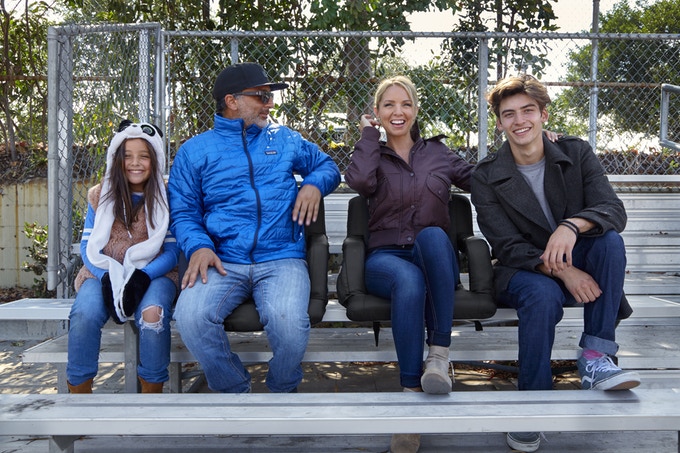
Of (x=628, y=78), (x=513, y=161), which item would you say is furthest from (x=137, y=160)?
(x=628, y=78)

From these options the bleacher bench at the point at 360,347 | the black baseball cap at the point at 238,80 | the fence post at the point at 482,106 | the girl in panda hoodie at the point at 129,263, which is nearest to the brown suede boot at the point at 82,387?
the girl in panda hoodie at the point at 129,263

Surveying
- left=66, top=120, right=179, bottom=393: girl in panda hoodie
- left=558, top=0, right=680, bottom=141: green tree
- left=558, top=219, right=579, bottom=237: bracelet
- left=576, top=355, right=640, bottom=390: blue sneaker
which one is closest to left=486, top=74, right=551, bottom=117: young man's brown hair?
left=558, top=219, right=579, bottom=237: bracelet

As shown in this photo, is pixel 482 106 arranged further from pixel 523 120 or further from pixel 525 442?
pixel 525 442

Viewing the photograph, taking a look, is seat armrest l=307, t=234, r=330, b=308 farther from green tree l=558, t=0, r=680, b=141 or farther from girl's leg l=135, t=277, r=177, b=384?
green tree l=558, t=0, r=680, b=141

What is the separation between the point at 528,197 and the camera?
3117mm

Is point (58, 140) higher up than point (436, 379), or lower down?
higher up

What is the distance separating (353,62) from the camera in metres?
5.26

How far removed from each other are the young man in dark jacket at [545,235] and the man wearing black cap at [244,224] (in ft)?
2.78

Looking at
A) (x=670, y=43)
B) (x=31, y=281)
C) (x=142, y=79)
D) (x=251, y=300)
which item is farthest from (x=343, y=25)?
(x=31, y=281)

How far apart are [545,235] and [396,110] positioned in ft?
Result: 3.02

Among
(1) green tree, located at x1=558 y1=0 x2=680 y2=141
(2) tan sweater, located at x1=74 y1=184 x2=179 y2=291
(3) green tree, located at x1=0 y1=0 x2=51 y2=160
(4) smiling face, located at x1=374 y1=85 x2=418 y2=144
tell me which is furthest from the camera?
(3) green tree, located at x1=0 y1=0 x2=51 y2=160

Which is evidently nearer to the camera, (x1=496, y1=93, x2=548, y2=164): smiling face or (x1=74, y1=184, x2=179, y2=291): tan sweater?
(x1=496, y1=93, x2=548, y2=164): smiling face

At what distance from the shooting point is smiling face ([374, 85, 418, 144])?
337 centimetres

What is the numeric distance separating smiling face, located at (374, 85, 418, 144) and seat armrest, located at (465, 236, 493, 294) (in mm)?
676
